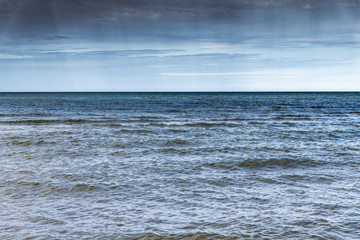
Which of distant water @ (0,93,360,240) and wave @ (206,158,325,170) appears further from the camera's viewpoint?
wave @ (206,158,325,170)

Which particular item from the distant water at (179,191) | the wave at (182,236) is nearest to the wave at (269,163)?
the distant water at (179,191)

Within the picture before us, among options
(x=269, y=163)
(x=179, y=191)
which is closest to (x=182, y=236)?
(x=179, y=191)

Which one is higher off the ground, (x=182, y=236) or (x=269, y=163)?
(x=269, y=163)

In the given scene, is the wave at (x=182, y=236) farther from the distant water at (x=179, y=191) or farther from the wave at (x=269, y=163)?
the wave at (x=269, y=163)

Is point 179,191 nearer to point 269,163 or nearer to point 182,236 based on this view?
point 182,236

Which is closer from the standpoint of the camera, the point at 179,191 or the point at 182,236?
the point at 182,236

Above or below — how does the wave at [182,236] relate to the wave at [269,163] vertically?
below

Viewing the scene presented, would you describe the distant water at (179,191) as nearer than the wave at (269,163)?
Yes

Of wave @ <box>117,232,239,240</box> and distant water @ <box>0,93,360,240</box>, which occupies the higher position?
distant water @ <box>0,93,360,240</box>

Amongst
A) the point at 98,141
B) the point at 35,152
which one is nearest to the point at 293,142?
the point at 98,141

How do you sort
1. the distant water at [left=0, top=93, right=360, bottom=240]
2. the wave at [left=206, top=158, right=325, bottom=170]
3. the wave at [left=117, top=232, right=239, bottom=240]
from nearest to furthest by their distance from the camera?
the wave at [left=117, top=232, right=239, bottom=240] < the distant water at [left=0, top=93, right=360, bottom=240] < the wave at [left=206, top=158, right=325, bottom=170]

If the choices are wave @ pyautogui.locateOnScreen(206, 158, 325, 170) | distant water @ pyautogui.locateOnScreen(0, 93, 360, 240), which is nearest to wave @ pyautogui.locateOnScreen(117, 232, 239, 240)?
distant water @ pyautogui.locateOnScreen(0, 93, 360, 240)

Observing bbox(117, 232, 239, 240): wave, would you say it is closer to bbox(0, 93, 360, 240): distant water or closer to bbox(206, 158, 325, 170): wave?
bbox(0, 93, 360, 240): distant water

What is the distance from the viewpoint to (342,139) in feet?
66.3
